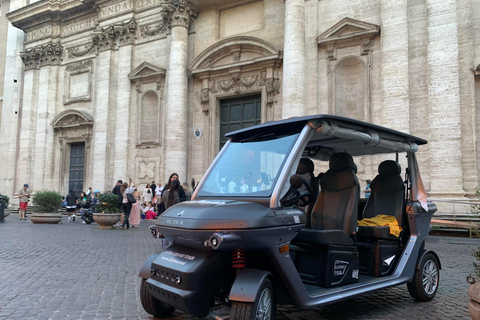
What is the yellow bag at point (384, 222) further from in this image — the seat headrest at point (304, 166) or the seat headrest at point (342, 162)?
the seat headrest at point (304, 166)

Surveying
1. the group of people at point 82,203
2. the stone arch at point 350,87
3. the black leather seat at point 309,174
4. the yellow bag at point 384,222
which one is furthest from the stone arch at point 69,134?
the yellow bag at point 384,222

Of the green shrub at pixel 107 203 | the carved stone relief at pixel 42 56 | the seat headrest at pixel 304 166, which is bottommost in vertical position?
the green shrub at pixel 107 203

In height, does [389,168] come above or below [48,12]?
below

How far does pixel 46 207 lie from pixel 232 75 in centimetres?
891

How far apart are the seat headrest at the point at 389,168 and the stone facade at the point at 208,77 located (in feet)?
17.6

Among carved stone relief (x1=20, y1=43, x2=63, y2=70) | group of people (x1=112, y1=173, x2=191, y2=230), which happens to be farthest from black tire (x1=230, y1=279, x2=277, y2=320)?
carved stone relief (x1=20, y1=43, x2=63, y2=70)

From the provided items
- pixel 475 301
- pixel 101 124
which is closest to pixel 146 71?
pixel 101 124

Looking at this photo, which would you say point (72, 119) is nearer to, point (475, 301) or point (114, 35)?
point (114, 35)

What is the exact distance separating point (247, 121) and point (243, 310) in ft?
48.6

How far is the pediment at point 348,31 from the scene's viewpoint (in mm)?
14367

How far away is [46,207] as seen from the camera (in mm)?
15461

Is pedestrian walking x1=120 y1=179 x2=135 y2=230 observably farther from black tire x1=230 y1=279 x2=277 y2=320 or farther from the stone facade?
black tire x1=230 y1=279 x2=277 y2=320

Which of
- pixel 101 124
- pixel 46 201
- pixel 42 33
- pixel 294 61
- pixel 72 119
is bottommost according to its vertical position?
pixel 46 201

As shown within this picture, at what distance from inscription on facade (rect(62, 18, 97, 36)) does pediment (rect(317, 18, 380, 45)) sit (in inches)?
522
